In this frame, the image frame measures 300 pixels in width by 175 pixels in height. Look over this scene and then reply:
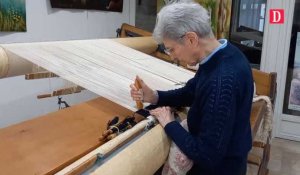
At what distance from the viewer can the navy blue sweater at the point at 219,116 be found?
839 mm

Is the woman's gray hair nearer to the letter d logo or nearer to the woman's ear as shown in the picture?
the woman's ear

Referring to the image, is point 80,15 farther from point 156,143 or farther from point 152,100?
point 156,143

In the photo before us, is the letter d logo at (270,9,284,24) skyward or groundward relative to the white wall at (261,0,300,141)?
skyward

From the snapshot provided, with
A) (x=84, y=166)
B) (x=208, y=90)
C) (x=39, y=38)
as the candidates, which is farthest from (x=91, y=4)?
(x=84, y=166)

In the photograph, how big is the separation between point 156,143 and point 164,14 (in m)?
0.35

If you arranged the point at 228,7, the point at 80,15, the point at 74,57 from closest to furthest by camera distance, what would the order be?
1. the point at 74,57
2. the point at 80,15
3. the point at 228,7

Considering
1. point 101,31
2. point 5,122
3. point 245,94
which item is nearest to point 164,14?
point 245,94

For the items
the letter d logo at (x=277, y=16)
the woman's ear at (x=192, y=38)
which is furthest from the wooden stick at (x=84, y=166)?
the letter d logo at (x=277, y=16)

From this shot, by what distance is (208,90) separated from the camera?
0.85 meters

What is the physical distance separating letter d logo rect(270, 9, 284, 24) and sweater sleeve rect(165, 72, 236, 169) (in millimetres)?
2373

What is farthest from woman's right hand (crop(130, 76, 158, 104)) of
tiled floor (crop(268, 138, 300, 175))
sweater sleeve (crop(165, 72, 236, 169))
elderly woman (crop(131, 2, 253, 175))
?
tiled floor (crop(268, 138, 300, 175))

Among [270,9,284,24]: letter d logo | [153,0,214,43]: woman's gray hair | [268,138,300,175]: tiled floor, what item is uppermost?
[270,9,284,24]: letter d logo

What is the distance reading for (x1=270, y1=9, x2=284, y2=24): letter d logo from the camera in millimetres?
2920

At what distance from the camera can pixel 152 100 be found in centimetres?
110
